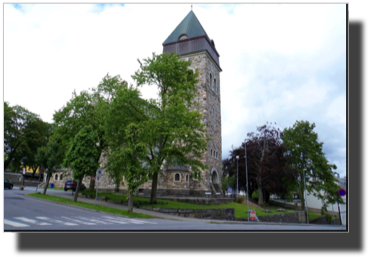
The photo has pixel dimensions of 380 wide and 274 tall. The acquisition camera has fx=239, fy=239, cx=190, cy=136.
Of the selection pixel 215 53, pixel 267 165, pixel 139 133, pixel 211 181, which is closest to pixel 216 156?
pixel 211 181

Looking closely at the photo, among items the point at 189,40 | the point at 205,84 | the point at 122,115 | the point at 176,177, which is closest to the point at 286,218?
the point at 176,177

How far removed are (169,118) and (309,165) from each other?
27.1 metres

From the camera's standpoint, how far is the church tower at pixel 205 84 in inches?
1246

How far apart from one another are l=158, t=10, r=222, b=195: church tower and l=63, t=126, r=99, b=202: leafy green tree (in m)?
12.1

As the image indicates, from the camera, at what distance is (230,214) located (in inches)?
866

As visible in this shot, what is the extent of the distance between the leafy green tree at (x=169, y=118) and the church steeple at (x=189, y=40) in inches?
565

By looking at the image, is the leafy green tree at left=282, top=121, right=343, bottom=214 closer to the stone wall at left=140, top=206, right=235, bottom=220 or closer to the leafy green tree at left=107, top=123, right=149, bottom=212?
the stone wall at left=140, top=206, right=235, bottom=220

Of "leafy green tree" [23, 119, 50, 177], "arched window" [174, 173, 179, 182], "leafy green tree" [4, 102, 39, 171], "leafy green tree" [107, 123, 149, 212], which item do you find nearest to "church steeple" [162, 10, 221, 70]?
"arched window" [174, 173, 179, 182]

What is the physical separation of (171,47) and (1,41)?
112 feet

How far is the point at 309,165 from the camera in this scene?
119 ft

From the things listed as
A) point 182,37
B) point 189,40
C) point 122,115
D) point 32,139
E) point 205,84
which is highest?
point 182,37

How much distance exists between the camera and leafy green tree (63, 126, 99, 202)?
1944 centimetres

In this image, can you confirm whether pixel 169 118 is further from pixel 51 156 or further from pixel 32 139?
pixel 32 139
